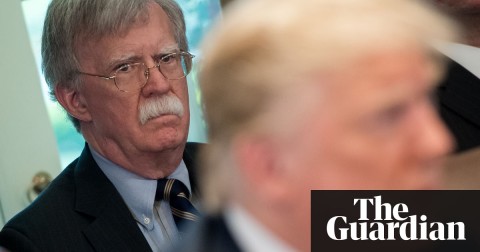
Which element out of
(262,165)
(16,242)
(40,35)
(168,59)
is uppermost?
(40,35)

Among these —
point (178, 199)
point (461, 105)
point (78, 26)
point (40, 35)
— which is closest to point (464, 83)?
point (461, 105)

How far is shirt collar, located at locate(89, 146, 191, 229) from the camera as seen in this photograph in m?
2.11

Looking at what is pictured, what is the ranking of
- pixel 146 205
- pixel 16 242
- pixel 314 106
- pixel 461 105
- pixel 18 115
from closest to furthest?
1. pixel 314 106
2. pixel 461 105
3. pixel 16 242
4. pixel 146 205
5. pixel 18 115

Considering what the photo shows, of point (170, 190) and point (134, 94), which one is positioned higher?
point (134, 94)

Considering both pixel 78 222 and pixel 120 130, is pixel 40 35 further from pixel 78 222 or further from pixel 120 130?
pixel 78 222

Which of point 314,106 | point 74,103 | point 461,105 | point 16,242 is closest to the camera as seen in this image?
point 314,106

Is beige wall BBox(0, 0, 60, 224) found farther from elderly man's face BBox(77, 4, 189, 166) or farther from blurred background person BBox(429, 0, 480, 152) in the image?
blurred background person BBox(429, 0, 480, 152)

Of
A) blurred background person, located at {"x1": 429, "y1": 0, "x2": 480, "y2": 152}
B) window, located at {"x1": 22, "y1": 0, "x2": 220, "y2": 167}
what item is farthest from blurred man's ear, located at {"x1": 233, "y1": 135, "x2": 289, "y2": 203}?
window, located at {"x1": 22, "y1": 0, "x2": 220, "y2": 167}

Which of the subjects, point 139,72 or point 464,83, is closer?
point 464,83

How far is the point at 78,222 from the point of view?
208 cm

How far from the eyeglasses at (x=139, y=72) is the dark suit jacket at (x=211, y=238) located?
1.20m

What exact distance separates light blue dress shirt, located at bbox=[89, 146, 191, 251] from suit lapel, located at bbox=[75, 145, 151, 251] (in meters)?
0.03

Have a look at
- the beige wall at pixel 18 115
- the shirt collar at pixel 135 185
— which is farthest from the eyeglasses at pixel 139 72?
the beige wall at pixel 18 115

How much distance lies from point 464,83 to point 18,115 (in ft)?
6.73
